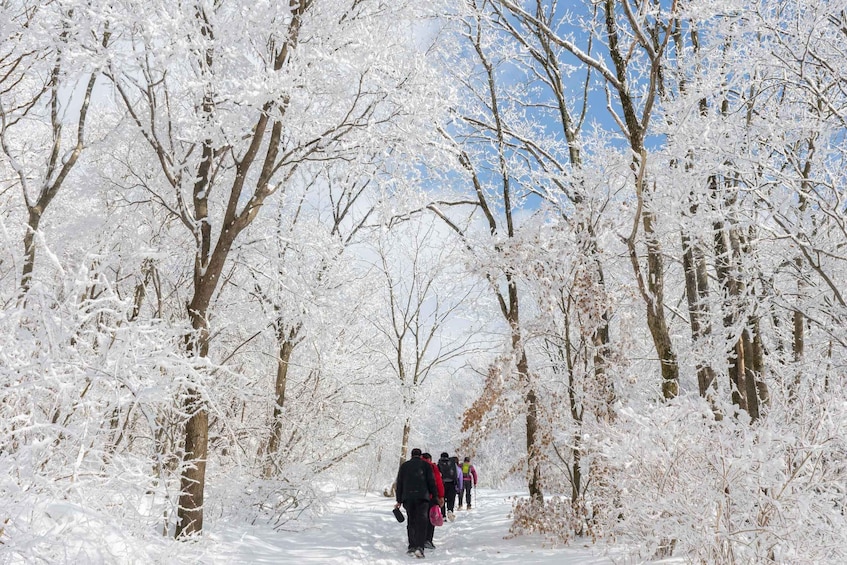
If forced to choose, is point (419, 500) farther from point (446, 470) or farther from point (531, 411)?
point (446, 470)

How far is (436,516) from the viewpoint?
8438 mm

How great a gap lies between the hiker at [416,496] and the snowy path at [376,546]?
0.84 ft

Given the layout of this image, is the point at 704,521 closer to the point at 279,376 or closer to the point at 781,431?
the point at 781,431

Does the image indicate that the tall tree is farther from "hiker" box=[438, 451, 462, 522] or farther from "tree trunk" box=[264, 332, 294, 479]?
"hiker" box=[438, 451, 462, 522]

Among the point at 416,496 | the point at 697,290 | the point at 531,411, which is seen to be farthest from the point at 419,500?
the point at 697,290

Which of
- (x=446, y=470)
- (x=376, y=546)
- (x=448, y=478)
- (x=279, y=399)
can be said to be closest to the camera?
(x=376, y=546)

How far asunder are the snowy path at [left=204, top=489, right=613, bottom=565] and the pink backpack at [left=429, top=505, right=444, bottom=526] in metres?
0.41

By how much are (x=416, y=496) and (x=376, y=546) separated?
943 millimetres

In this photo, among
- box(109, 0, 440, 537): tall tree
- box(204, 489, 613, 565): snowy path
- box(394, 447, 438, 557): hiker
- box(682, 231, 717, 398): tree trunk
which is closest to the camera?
box(109, 0, 440, 537): tall tree

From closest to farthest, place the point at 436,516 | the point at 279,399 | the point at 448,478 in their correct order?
the point at 436,516 → the point at 279,399 → the point at 448,478

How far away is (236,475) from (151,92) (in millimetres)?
5679

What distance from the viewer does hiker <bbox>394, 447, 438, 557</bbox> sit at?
8.33m

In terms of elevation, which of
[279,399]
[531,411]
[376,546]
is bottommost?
[376,546]

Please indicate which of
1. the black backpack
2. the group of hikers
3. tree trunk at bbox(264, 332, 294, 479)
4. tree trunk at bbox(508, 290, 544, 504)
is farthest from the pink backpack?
the black backpack
